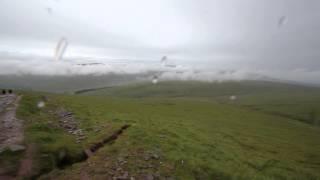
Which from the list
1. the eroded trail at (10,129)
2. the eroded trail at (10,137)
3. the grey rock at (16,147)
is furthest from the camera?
the eroded trail at (10,129)

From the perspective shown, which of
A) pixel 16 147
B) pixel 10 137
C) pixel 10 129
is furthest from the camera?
pixel 10 129

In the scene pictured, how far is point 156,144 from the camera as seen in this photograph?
122 ft

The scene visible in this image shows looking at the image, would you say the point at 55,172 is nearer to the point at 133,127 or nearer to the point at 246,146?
the point at 133,127

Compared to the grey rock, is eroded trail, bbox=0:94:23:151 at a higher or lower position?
higher

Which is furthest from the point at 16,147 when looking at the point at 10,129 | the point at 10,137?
the point at 10,129

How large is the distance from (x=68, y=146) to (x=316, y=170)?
3169 cm

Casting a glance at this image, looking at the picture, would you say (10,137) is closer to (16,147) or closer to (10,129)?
(10,129)

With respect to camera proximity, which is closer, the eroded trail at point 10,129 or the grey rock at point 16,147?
the grey rock at point 16,147

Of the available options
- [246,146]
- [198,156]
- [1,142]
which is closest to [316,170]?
[246,146]

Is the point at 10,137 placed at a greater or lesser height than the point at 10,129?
lesser

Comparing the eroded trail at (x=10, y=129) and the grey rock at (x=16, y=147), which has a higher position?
the eroded trail at (x=10, y=129)

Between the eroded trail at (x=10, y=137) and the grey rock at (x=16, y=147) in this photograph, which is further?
the grey rock at (x=16, y=147)

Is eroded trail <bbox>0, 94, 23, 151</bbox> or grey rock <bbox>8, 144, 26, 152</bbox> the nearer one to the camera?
grey rock <bbox>8, 144, 26, 152</bbox>

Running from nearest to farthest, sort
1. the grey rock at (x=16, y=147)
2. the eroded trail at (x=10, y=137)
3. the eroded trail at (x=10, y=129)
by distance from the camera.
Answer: the eroded trail at (x=10, y=137) < the grey rock at (x=16, y=147) < the eroded trail at (x=10, y=129)
